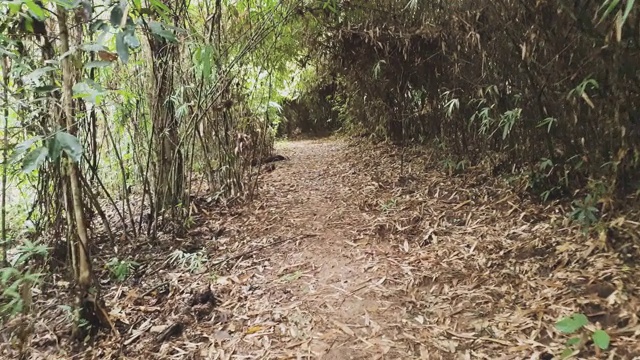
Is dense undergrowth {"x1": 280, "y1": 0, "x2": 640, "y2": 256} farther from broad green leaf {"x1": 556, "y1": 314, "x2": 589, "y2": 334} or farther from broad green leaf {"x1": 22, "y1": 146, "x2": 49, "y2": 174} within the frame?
broad green leaf {"x1": 22, "y1": 146, "x2": 49, "y2": 174}

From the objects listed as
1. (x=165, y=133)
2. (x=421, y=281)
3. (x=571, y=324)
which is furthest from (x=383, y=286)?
(x=165, y=133)

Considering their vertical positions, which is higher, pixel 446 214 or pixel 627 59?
pixel 627 59

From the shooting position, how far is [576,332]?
1.61 m

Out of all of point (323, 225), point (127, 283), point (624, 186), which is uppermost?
point (624, 186)

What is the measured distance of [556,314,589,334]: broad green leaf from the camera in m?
1.58

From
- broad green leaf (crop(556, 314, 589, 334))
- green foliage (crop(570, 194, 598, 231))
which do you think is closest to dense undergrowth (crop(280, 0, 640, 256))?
green foliage (crop(570, 194, 598, 231))

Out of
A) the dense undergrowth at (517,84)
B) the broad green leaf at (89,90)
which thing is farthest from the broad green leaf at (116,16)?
the dense undergrowth at (517,84)

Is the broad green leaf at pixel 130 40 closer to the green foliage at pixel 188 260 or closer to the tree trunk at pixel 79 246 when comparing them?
the tree trunk at pixel 79 246

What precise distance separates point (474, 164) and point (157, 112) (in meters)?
2.53

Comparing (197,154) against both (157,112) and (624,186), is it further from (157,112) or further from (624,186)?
(624,186)

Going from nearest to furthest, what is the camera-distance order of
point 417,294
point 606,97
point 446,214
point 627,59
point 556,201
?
point 627,59 < point 606,97 < point 417,294 < point 556,201 < point 446,214

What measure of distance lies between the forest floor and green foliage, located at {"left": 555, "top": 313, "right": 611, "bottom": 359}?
30mm

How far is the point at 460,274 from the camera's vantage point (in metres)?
2.22

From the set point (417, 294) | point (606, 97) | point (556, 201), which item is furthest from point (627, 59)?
point (417, 294)
